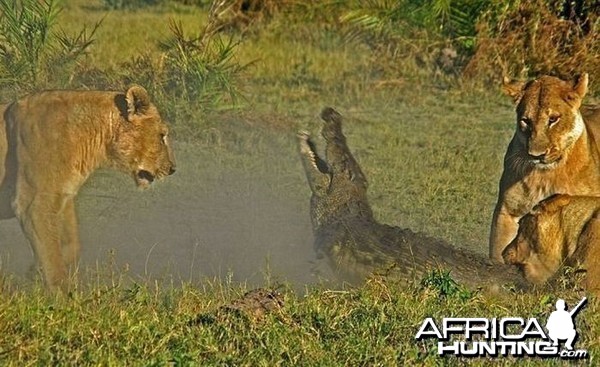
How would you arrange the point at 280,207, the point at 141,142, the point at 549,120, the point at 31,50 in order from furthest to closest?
1. the point at 31,50
2. the point at 280,207
3. the point at 141,142
4. the point at 549,120

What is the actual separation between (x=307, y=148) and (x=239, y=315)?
209 centimetres

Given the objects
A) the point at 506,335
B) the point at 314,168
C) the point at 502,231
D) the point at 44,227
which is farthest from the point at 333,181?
the point at 506,335

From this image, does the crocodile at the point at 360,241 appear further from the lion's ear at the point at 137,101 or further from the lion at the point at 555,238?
the lion's ear at the point at 137,101

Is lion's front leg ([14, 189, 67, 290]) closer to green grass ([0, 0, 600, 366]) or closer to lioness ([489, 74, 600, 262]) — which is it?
green grass ([0, 0, 600, 366])

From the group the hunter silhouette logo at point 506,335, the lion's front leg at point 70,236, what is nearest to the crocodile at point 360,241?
the hunter silhouette logo at point 506,335

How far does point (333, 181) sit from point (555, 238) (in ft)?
4.74

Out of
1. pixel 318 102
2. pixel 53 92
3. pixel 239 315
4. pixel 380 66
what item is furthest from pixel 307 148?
pixel 380 66

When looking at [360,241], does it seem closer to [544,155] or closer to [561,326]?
[544,155]

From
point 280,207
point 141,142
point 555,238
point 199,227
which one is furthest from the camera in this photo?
point 280,207

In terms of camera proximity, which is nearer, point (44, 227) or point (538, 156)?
point (44, 227)

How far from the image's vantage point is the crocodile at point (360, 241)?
662 cm

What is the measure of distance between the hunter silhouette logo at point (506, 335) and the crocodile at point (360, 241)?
19.8 inches

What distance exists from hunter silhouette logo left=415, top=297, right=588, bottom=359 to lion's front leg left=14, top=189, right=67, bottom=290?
7.10 feet

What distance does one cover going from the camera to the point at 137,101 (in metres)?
7.62
